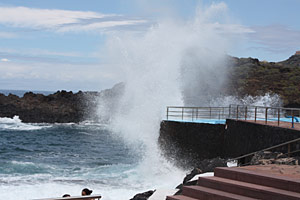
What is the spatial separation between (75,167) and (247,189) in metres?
13.9

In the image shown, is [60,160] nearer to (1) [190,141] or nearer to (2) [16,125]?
(1) [190,141]

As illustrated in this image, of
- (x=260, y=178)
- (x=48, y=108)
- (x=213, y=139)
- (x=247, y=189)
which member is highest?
(x=48, y=108)

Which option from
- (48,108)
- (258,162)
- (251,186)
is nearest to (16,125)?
(48,108)

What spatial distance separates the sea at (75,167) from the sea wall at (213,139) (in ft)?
2.33

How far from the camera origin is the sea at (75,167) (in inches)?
558

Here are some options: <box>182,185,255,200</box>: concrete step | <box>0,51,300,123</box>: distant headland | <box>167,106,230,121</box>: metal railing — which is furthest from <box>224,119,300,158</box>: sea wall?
<box>0,51,300,123</box>: distant headland

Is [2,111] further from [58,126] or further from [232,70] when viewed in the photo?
[232,70]

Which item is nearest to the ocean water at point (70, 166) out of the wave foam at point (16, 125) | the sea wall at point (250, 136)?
the wave foam at point (16, 125)

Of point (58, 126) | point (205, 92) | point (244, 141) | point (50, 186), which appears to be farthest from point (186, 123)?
point (205, 92)

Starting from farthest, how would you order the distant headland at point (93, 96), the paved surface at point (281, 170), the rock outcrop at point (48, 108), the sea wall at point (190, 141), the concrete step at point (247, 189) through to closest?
the distant headland at point (93, 96) < the rock outcrop at point (48, 108) < the sea wall at point (190, 141) < the paved surface at point (281, 170) < the concrete step at point (247, 189)

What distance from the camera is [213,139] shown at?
49.3 ft

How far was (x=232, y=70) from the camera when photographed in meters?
57.3

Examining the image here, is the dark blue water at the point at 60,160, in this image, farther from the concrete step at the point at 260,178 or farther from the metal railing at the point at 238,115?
the concrete step at the point at 260,178

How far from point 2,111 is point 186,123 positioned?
3363 centimetres
